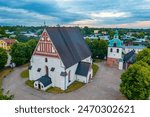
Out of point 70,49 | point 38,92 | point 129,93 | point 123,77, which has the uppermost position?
point 70,49

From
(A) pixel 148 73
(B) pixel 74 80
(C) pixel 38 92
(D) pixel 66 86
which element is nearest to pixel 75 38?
(B) pixel 74 80

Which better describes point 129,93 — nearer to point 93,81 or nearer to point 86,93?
point 86,93

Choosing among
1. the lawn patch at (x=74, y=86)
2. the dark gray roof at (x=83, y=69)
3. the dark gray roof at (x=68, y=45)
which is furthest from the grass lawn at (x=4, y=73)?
the dark gray roof at (x=83, y=69)

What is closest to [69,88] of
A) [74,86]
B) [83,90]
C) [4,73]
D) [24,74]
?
[74,86]

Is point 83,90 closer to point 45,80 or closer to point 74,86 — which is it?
point 74,86

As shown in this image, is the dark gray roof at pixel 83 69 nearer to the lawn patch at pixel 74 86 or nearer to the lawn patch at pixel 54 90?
the lawn patch at pixel 74 86

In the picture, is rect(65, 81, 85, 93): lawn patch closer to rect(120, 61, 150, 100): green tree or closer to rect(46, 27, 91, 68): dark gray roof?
rect(46, 27, 91, 68): dark gray roof
